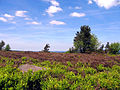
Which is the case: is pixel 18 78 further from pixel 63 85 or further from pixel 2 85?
pixel 63 85

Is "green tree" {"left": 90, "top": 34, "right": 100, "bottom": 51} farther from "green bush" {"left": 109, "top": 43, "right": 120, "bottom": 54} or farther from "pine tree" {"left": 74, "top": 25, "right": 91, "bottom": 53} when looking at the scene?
"green bush" {"left": 109, "top": 43, "right": 120, "bottom": 54}

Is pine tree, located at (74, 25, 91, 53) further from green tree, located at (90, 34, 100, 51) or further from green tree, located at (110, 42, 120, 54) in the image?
green tree, located at (110, 42, 120, 54)

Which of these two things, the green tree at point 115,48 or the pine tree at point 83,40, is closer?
the pine tree at point 83,40

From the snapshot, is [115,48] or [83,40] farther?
[115,48]

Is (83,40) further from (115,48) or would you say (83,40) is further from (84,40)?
(115,48)

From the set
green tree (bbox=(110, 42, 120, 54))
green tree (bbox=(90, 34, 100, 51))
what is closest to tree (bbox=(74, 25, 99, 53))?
green tree (bbox=(90, 34, 100, 51))

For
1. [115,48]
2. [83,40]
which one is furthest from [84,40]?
[115,48]

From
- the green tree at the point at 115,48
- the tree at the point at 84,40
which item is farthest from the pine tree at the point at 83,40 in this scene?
the green tree at the point at 115,48

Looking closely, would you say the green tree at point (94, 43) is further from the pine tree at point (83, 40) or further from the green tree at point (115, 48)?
the green tree at point (115, 48)

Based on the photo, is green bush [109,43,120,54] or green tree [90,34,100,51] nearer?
green tree [90,34,100,51]

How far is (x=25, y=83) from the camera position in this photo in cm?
470

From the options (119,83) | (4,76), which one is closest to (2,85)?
(4,76)

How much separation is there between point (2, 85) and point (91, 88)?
310cm

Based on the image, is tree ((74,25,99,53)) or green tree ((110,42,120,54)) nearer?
tree ((74,25,99,53))
